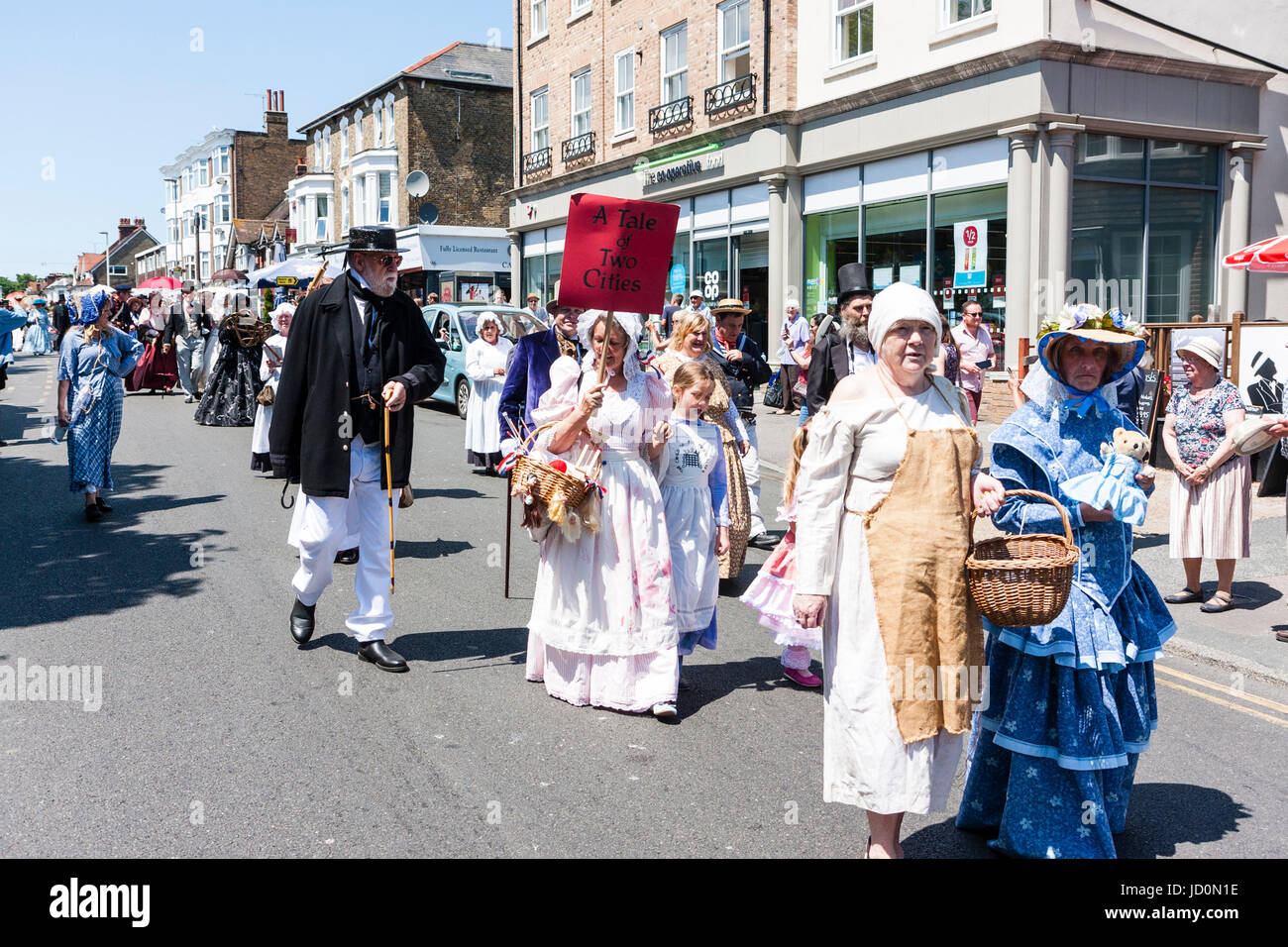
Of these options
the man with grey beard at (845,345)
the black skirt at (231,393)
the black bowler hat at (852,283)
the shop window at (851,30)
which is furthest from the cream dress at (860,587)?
the shop window at (851,30)

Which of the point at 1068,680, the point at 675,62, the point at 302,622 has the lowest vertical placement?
the point at 302,622

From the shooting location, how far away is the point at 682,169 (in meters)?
24.0

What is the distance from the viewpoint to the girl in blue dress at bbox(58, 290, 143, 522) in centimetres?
1010

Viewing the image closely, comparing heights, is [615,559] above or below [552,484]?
below

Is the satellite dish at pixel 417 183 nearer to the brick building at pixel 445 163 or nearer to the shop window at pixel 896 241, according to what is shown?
the brick building at pixel 445 163

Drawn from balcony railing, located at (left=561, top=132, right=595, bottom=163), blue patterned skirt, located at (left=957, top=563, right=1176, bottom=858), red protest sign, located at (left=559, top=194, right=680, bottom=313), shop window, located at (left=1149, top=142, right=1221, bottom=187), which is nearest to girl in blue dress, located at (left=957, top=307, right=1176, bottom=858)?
blue patterned skirt, located at (left=957, top=563, right=1176, bottom=858)

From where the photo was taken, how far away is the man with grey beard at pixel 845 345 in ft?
22.3

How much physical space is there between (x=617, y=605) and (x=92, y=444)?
265 inches

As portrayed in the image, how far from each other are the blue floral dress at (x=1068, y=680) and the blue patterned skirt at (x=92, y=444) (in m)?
8.58

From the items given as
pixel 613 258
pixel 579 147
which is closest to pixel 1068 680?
pixel 613 258

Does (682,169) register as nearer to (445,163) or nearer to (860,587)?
(445,163)

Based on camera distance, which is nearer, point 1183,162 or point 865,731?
point 865,731

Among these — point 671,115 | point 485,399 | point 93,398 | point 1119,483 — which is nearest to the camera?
point 1119,483
